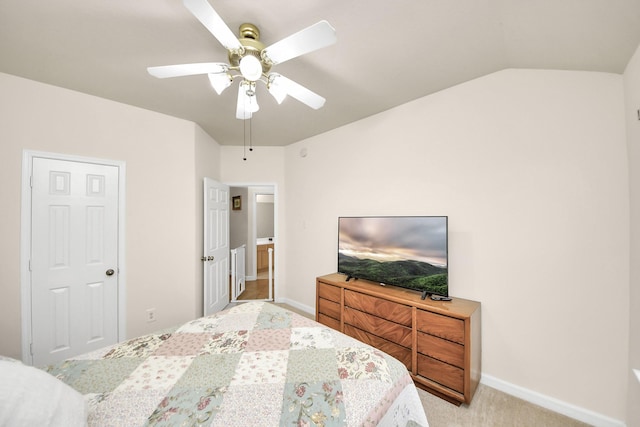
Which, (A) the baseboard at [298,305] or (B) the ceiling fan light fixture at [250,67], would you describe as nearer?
(B) the ceiling fan light fixture at [250,67]

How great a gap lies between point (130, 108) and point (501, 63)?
3.47m

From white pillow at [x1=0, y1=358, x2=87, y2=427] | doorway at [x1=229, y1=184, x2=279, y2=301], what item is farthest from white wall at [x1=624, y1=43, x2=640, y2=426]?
doorway at [x1=229, y1=184, x2=279, y2=301]

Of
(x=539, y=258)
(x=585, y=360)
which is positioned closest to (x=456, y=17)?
(x=539, y=258)

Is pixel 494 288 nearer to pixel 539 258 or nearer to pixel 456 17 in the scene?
pixel 539 258

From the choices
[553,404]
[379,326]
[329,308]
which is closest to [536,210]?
[553,404]

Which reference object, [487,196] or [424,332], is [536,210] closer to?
[487,196]

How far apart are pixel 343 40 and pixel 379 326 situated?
2303mm

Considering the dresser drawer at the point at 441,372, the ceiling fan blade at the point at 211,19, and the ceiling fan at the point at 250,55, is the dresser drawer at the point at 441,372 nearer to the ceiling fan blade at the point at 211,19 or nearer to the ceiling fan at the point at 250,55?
the ceiling fan at the point at 250,55

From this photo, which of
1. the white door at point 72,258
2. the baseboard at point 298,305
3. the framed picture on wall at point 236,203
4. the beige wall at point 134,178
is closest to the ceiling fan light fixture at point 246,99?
the beige wall at point 134,178

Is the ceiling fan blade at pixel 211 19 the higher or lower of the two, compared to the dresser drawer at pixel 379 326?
higher

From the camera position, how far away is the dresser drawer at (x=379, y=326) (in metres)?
2.08

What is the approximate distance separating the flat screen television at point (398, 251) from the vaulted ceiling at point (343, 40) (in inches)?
49.0

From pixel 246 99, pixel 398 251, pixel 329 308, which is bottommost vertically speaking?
pixel 329 308

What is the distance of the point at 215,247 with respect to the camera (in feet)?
11.2
